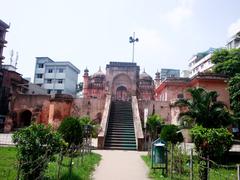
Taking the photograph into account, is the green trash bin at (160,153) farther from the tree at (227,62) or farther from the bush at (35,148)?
the tree at (227,62)

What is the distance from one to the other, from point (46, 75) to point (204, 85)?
3811 centimetres

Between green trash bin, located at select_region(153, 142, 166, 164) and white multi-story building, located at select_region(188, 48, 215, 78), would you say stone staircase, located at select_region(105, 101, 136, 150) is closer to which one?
green trash bin, located at select_region(153, 142, 166, 164)

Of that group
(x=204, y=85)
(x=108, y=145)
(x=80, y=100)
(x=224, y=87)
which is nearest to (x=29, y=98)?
(x=80, y=100)

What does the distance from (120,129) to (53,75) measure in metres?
38.8

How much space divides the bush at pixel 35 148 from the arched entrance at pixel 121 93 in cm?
2471

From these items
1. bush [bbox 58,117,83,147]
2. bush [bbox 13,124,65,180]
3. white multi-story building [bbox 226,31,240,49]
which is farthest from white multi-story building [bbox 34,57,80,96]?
bush [bbox 13,124,65,180]

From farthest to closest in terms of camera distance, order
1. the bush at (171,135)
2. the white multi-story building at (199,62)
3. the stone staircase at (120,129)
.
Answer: the white multi-story building at (199,62), the stone staircase at (120,129), the bush at (171,135)

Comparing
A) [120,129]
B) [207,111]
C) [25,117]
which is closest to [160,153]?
[207,111]

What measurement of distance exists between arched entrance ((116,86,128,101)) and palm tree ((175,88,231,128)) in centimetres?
1612

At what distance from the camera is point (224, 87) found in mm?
26312

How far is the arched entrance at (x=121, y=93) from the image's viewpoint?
32.9m

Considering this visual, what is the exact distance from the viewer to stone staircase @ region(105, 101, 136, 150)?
1897cm

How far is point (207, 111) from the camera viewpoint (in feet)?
54.6

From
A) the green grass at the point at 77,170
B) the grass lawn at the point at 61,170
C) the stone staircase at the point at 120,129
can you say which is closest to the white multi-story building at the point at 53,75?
the stone staircase at the point at 120,129
